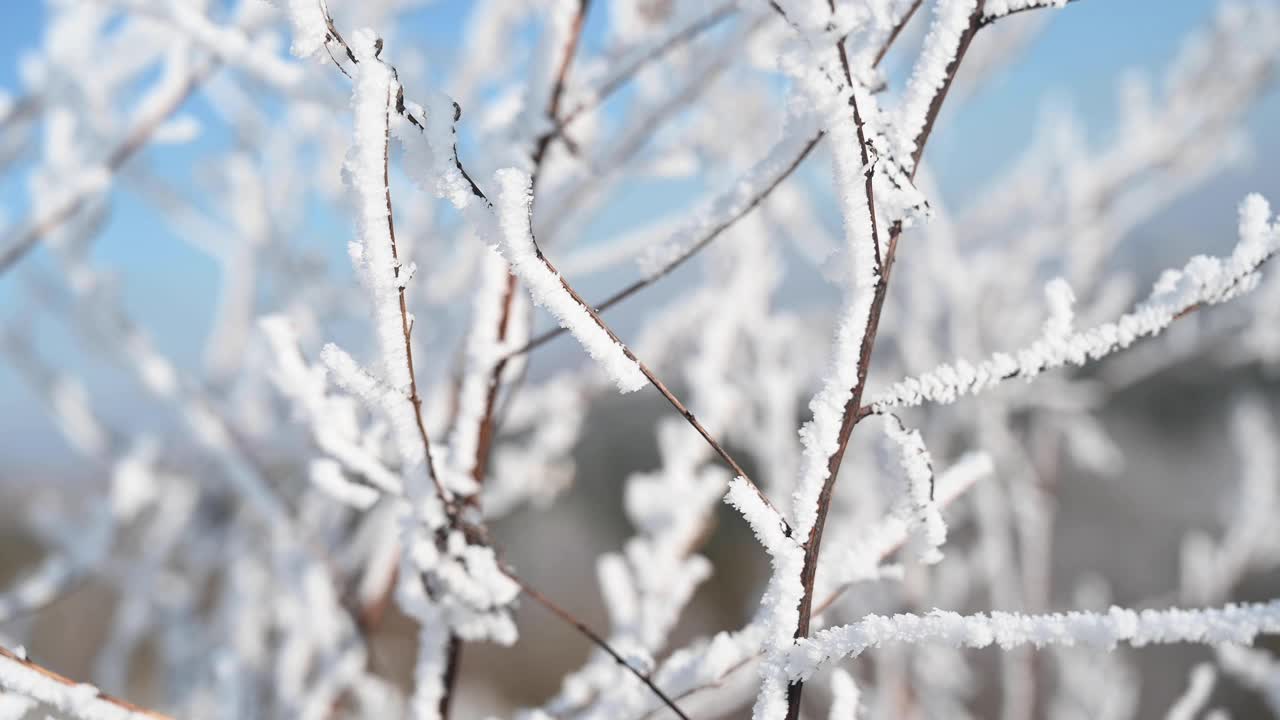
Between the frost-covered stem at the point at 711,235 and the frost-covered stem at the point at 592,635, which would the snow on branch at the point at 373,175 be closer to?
the frost-covered stem at the point at 711,235

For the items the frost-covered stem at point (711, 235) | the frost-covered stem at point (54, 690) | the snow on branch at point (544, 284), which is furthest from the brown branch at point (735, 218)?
the frost-covered stem at point (54, 690)

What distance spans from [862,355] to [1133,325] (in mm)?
179

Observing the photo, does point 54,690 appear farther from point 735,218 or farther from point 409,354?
point 735,218

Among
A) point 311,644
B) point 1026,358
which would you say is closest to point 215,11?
point 311,644

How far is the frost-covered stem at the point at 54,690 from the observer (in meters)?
0.57

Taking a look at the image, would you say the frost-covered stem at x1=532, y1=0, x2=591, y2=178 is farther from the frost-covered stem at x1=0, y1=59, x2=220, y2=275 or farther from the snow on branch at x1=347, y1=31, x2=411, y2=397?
the frost-covered stem at x1=0, y1=59, x2=220, y2=275

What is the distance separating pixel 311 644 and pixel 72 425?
2.76 feet

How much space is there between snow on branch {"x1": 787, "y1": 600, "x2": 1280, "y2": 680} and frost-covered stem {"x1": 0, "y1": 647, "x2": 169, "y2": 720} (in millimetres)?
507

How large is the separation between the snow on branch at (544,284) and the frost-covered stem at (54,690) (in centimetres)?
42

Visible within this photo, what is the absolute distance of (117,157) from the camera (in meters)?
1.33

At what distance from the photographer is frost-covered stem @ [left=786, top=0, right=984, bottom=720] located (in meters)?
0.52

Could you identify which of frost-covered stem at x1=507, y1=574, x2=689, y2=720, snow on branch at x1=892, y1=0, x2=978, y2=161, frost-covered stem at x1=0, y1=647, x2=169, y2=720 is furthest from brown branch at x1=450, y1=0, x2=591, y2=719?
snow on branch at x1=892, y1=0, x2=978, y2=161

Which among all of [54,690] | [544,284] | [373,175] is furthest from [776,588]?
[54,690]

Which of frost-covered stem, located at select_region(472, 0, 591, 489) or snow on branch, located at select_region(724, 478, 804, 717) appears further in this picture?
frost-covered stem, located at select_region(472, 0, 591, 489)
